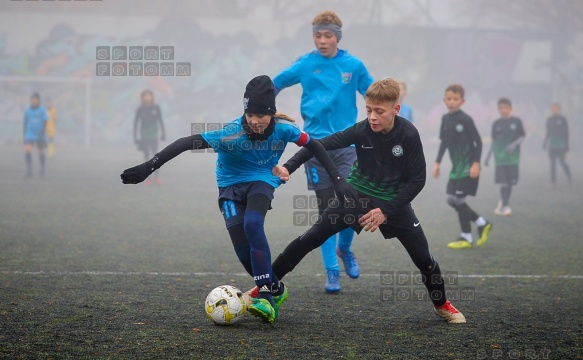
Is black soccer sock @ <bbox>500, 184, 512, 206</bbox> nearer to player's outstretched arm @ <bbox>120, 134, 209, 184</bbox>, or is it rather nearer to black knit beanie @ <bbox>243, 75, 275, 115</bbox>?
black knit beanie @ <bbox>243, 75, 275, 115</bbox>

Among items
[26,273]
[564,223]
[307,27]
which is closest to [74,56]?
[307,27]

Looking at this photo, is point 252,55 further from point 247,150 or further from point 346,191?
point 346,191

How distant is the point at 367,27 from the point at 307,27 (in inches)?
132

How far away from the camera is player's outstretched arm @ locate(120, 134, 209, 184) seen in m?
5.35

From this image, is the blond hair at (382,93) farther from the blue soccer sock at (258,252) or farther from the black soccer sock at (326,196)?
the black soccer sock at (326,196)

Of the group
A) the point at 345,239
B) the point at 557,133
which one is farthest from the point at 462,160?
the point at 557,133

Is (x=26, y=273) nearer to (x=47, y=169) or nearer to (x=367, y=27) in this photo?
(x=47, y=169)

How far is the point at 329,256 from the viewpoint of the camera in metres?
7.31

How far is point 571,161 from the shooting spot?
36406 mm

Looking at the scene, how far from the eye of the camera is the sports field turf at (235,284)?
5023 millimetres

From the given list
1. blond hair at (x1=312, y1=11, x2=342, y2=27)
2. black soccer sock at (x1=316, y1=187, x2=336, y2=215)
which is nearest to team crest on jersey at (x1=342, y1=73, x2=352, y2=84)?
blond hair at (x1=312, y1=11, x2=342, y2=27)

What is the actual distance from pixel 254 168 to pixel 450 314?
70.2 inches

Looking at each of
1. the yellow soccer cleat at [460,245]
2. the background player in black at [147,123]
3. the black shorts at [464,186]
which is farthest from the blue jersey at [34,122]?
the yellow soccer cleat at [460,245]

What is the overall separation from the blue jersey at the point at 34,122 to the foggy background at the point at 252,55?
57.5ft
